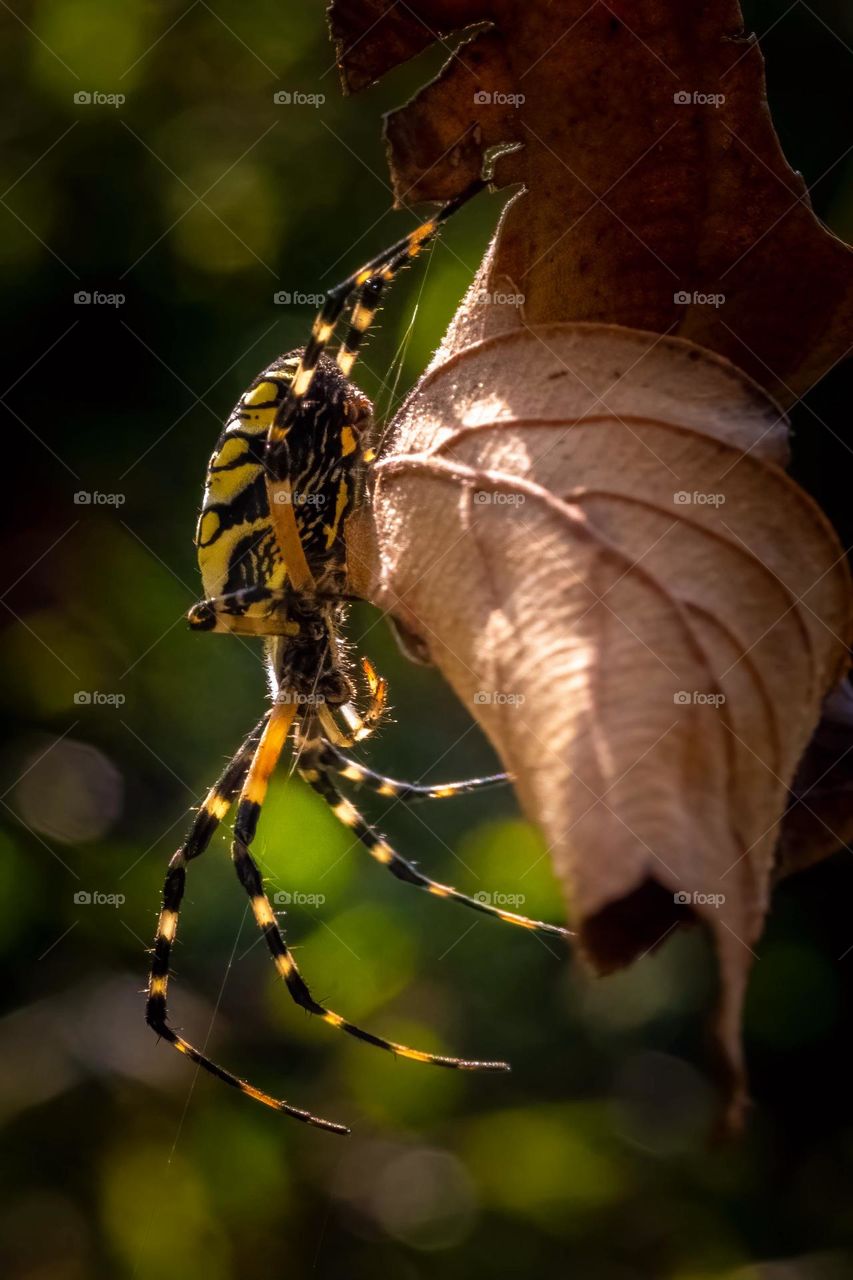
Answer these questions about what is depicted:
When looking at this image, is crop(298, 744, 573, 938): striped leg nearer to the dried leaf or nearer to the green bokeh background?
the green bokeh background

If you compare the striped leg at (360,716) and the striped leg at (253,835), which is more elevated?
the striped leg at (360,716)

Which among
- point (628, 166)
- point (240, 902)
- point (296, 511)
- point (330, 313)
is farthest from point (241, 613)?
point (240, 902)

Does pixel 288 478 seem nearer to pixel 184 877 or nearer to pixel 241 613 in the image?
pixel 241 613

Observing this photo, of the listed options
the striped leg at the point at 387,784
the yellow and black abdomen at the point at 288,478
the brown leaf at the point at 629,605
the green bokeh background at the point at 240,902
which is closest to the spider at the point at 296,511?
the yellow and black abdomen at the point at 288,478

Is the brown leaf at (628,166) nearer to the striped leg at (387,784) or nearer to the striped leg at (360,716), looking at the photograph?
the striped leg at (360,716)

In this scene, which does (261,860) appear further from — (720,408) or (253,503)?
(720,408)

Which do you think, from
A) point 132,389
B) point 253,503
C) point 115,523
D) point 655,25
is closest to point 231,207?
point 132,389
